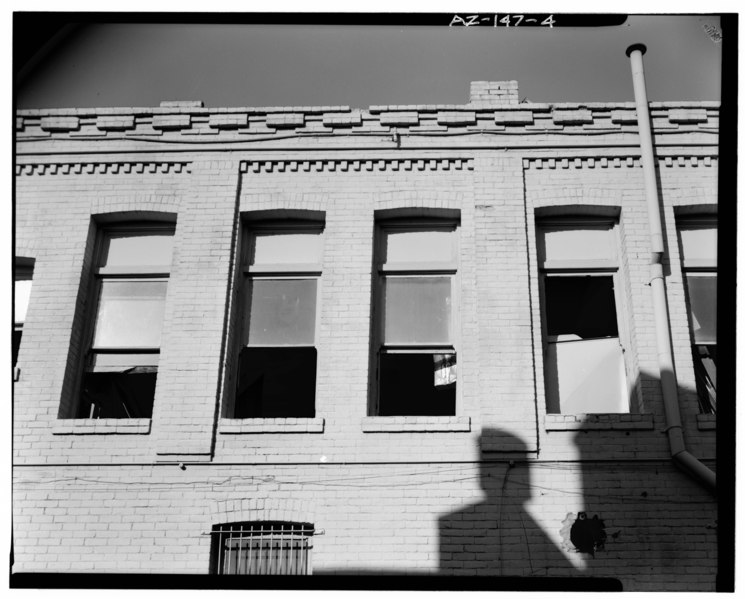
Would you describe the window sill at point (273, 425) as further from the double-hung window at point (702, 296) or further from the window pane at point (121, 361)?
the double-hung window at point (702, 296)

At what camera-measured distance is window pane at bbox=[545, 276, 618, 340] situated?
29.7 ft

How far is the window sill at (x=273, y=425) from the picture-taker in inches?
323

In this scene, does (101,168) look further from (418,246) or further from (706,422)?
(706,422)

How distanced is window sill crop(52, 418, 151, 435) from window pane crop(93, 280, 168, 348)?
99 centimetres

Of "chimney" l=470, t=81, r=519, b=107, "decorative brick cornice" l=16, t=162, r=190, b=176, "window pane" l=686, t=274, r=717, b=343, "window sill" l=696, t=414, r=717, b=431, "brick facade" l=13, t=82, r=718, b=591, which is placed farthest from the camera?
"chimney" l=470, t=81, r=519, b=107

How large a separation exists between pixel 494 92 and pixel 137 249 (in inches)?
178

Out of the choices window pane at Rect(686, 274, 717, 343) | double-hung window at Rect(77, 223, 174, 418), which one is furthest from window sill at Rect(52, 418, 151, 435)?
window pane at Rect(686, 274, 717, 343)

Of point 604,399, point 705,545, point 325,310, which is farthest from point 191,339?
point 705,545

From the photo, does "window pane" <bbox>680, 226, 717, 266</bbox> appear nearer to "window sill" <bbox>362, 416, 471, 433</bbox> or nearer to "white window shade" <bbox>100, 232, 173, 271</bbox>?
"window sill" <bbox>362, 416, 471, 433</bbox>

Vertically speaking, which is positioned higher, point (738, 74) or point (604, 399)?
point (738, 74)

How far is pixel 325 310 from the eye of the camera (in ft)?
29.0

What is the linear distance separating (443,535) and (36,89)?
6.70 m

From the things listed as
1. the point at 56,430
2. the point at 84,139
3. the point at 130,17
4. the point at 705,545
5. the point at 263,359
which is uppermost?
the point at 130,17

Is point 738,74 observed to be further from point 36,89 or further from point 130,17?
point 36,89
